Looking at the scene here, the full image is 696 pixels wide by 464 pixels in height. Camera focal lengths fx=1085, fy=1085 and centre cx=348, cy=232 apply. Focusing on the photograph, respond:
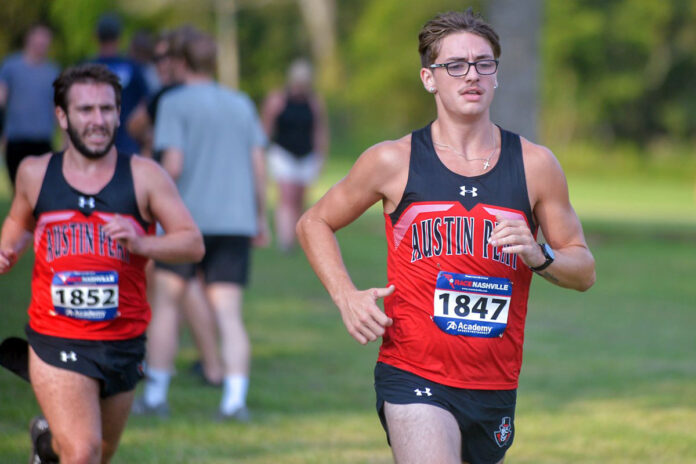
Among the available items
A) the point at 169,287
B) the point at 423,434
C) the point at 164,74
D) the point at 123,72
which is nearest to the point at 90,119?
the point at 423,434

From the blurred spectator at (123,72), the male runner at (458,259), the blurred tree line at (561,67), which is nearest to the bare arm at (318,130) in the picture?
the blurred spectator at (123,72)

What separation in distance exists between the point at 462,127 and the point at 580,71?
5251 centimetres

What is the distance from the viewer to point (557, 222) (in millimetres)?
4219

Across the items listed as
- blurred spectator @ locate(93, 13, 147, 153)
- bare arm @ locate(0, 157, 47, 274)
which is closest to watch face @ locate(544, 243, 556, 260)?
bare arm @ locate(0, 157, 47, 274)

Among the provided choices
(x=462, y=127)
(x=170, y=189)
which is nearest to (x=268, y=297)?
(x=170, y=189)

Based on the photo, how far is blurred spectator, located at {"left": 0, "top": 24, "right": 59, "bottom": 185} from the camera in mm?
12258

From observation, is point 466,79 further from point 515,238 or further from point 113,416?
point 113,416

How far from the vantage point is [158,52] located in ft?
27.9

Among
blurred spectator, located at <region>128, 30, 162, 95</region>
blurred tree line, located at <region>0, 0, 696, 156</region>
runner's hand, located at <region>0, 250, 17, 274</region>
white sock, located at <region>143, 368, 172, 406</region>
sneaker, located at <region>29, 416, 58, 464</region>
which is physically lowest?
white sock, located at <region>143, 368, 172, 406</region>

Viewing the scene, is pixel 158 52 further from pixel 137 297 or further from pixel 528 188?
pixel 528 188

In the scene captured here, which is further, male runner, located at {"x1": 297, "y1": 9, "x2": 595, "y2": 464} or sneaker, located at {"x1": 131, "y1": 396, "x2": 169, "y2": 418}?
sneaker, located at {"x1": 131, "y1": 396, "x2": 169, "y2": 418}

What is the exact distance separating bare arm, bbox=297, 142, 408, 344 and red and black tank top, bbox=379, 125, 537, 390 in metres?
0.13

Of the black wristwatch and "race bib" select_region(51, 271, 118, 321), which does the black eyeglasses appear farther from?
"race bib" select_region(51, 271, 118, 321)

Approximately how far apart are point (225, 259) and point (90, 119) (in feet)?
8.91
